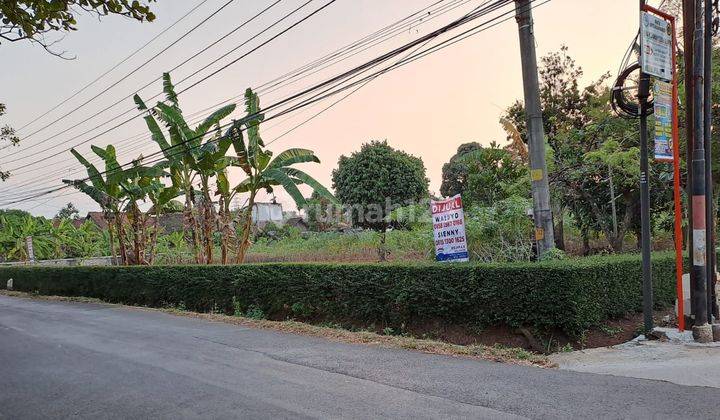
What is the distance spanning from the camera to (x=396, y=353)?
771 centimetres

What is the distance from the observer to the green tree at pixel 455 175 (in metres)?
40.3

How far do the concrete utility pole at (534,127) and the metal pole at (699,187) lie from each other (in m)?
Result: 2.15

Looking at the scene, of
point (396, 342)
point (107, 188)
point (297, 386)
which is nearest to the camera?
point (297, 386)

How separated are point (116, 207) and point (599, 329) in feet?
61.5

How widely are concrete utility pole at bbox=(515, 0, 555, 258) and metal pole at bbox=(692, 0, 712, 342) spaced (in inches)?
84.7

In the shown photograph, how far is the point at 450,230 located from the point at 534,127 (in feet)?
7.70

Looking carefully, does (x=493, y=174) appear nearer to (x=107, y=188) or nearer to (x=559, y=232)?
(x=559, y=232)

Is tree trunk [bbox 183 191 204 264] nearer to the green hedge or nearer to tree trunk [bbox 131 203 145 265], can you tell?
the green hedge

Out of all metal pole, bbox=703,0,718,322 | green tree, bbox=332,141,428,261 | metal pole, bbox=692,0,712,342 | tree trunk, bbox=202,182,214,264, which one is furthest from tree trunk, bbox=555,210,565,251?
green tree, bbox=332,141,428,261

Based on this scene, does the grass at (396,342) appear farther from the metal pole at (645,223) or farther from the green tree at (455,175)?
the green tree at (455,175)

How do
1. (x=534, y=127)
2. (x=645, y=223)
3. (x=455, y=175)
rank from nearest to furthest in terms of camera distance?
(x=645, y=223), (x=534, y=127), (x=455, y=175)

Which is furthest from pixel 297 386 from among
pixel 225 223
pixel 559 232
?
pixel 225 223

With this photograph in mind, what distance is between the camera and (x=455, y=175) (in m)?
42.8

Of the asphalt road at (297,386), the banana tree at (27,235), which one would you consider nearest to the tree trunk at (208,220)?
the asphalt road at (297,386)
